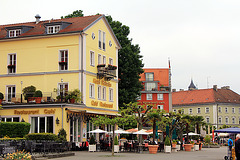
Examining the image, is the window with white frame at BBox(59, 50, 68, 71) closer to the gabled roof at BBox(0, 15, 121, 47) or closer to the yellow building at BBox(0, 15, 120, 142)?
the yellow building at BBox(0, 15, 120, 142)

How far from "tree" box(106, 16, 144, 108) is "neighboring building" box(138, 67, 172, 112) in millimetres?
34293

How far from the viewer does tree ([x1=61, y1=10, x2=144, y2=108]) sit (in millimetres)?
54938

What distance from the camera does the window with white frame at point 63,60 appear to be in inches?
1658

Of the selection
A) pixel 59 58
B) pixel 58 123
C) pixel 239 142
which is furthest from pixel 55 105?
pixel 239 142

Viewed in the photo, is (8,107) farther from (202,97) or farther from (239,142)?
(202,97)

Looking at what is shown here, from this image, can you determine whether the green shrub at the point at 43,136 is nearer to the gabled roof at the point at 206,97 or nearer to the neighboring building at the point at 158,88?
the neighboring building at the point at 158,88

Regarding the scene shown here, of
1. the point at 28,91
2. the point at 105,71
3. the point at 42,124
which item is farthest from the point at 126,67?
the point at 42,124

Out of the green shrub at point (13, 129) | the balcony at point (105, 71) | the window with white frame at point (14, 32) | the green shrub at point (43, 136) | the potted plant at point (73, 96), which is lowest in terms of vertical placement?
the green shrub at point (43, 136)

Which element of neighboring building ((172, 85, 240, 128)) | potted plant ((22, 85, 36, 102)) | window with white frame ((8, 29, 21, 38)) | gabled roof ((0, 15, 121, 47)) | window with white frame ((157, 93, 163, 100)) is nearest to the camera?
potted plant ((22, 85, 36, 102))

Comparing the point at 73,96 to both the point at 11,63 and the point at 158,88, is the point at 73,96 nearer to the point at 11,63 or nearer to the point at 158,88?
the point at 11,63

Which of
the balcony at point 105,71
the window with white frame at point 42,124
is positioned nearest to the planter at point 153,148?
the window with white frame at point 42,124

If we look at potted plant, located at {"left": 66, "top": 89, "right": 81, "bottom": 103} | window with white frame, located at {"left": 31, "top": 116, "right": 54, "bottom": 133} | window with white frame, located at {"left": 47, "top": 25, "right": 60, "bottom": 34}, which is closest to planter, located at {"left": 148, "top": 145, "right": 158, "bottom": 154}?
potted plant, located at {"left": 66, "top": 89, "right": 81, "bottom": 103}

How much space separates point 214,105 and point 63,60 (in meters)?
74.3

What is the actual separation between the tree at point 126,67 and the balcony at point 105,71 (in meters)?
8.60
